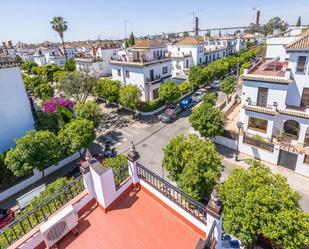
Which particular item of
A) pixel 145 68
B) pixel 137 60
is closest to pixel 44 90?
pixel 137 60

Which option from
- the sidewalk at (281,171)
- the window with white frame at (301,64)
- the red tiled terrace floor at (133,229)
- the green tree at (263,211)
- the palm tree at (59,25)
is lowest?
the sidewalk at (281,171)

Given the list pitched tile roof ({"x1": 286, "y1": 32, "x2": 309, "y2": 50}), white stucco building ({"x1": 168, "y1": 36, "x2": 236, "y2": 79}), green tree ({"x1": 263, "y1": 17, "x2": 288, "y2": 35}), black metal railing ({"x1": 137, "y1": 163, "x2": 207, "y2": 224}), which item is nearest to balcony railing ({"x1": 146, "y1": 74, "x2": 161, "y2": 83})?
white stucco building ({"x1": 168, "y1": 36, "x2": 236, "y2": 79})

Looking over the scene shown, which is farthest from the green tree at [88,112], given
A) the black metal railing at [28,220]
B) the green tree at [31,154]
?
A: the black metal railing at [28,220]

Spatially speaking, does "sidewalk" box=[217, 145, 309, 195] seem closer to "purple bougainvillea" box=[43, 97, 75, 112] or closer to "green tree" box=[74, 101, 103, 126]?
"green tree" box=[74, 101, 103, 126]

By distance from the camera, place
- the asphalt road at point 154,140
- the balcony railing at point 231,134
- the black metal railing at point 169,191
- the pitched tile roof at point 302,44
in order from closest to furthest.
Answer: the black metal railing at point 169,191, the pitched tile roof at point 302,44, the asphalt road at point 154,140, the balcony railing at point 231,134

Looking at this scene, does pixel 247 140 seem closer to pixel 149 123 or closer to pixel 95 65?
pixel 149 123

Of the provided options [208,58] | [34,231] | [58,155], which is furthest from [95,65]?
[34,231]

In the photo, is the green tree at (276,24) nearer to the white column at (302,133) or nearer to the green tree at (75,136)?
the white column at (302,133)
